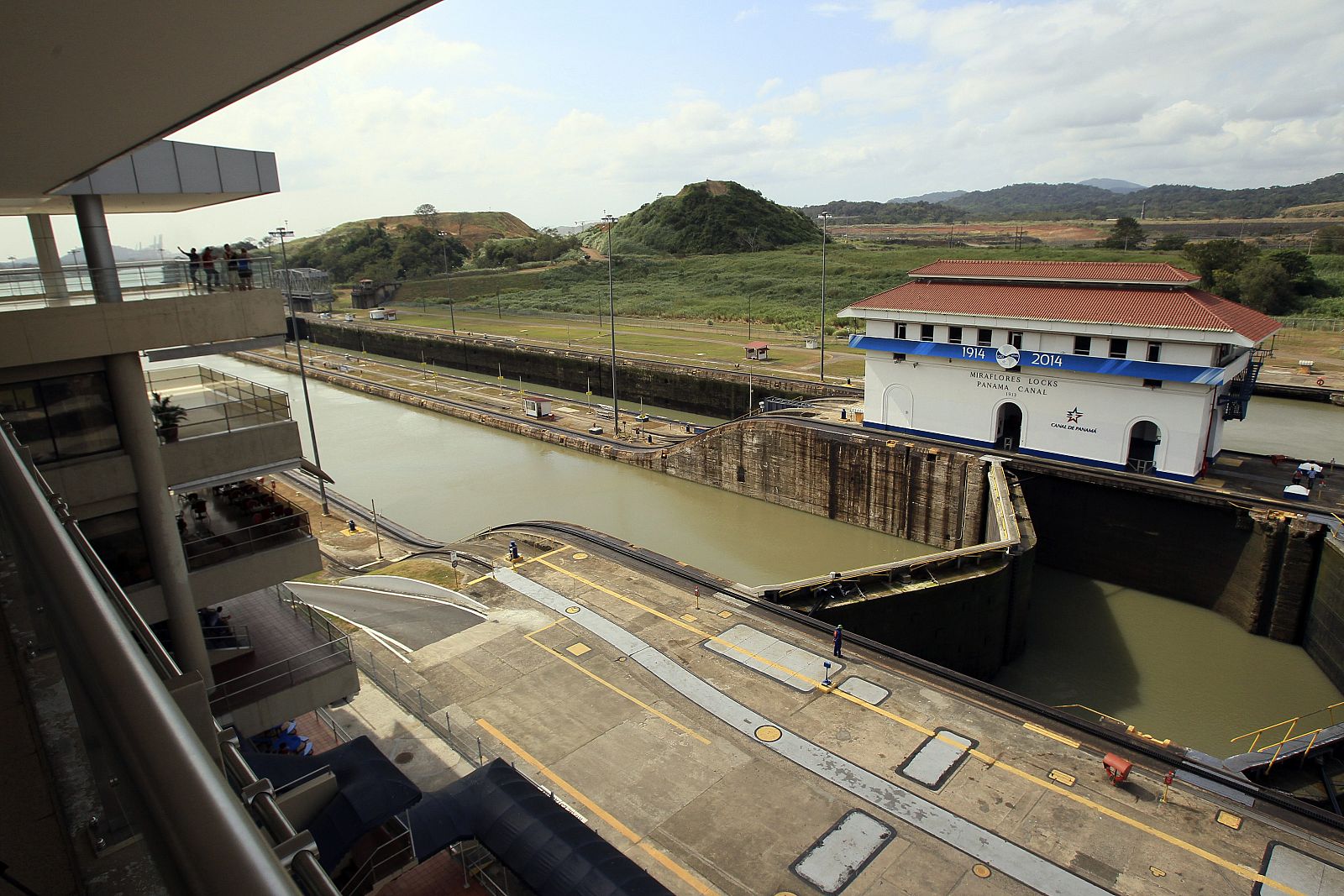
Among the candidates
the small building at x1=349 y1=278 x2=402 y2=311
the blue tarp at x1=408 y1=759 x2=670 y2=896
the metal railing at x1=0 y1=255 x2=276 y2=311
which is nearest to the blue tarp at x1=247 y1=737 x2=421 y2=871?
the blue tarp at x1=408 y1=759 x2=670 y2=896

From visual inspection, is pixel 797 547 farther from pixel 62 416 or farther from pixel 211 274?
pixel 62 416

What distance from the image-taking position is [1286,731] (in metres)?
13.6

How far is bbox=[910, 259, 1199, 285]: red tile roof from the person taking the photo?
62.5 ft

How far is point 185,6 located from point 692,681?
11.0 m

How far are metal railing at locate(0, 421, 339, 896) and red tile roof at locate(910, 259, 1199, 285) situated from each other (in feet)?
69.2

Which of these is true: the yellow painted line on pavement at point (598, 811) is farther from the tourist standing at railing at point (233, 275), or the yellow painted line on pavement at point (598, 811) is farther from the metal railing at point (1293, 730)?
the metal railing at point (1293, 730)

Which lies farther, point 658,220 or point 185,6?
point 658,220

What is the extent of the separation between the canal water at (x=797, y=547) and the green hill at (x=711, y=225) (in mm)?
68774

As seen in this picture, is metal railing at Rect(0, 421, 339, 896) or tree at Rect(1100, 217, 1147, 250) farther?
tree at Rect(1100, 217, 1147, 250)

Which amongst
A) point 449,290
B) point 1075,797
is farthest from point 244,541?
point 449,290

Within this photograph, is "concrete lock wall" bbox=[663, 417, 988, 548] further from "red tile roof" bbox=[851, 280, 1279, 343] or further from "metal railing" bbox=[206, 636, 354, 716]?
"metal railing" bbox=[206, 636, 354, 716]

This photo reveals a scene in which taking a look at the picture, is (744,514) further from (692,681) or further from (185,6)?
(185,6)

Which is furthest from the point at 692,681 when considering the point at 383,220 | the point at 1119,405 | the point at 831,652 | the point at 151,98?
the point at 383,220

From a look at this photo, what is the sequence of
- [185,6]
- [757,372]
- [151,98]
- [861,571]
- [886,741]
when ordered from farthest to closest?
1. [757,372]
2. [861,571]
3. [886,741]
4. [151,98]
5. [185,6]
